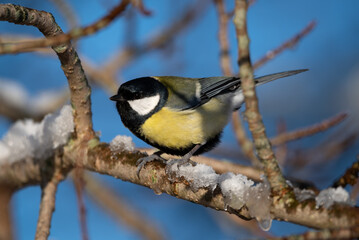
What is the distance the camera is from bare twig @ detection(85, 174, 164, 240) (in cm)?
225

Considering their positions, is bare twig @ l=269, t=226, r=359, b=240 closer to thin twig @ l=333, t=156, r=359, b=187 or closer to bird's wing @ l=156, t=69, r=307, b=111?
thin twig @ l=333, t=156, r=359, b=187

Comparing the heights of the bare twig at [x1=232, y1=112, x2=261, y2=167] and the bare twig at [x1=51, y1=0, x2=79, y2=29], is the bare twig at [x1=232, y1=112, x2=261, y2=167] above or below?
below

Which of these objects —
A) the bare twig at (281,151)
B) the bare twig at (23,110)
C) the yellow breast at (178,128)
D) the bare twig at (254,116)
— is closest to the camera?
the bare twig at (254,116)

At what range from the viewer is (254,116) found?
2.15ft

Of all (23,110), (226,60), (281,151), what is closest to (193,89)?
(226,60)

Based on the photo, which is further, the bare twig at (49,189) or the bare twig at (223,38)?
the bare twig at (223,38)

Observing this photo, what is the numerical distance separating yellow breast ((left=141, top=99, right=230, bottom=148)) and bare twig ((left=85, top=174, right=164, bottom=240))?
41.9 inches

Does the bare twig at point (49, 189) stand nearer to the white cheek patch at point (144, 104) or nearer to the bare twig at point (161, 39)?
the white cheek patch at point (144, 104)

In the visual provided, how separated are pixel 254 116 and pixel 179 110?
2.09ft

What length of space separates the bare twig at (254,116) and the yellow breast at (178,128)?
56 centimetres

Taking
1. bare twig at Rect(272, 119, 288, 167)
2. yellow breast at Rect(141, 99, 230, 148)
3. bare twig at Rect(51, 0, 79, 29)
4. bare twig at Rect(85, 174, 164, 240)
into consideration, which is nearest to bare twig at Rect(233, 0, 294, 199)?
yellow breast at Rect(141, 99, 230, 148)

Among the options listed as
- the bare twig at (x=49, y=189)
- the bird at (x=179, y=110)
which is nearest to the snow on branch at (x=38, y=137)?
the bare twig at (x=49, y=189)

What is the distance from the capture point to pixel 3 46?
1.73 feet

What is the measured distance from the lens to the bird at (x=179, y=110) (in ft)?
4.09
